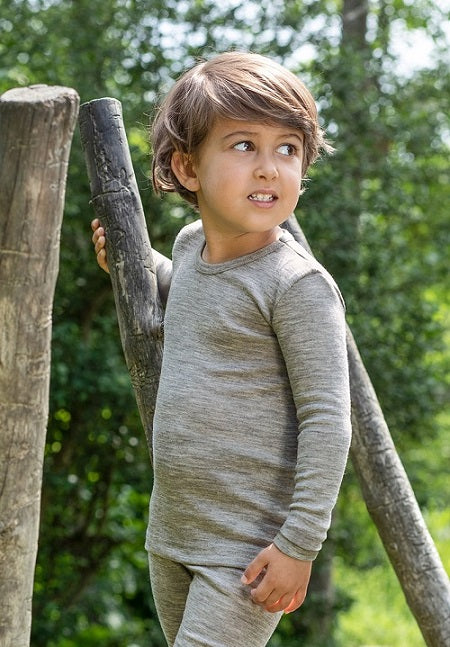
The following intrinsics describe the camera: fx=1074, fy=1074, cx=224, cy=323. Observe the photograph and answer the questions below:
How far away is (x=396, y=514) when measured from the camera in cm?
273

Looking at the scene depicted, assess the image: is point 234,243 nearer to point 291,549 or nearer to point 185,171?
point 185,171

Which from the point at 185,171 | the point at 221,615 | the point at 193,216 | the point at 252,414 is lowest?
the point at 193,216

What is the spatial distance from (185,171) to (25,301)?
52 centimetres

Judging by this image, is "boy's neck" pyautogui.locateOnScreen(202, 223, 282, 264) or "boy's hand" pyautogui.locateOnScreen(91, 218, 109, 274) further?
"boy's hand" pyautogui.locateOnScreen(91, 218, 109, 274)

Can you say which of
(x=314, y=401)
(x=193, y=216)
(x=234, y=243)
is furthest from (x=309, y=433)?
(x=193, y=216)

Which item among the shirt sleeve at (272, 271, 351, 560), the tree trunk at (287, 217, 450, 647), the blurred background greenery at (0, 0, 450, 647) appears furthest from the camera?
the blurred background greenery at (0, 0, 450, 647)

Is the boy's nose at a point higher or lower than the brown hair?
lower

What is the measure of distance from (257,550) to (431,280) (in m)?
4.24

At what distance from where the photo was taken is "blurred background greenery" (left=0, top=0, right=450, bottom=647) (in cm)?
520

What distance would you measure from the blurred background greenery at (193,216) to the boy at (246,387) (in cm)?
291

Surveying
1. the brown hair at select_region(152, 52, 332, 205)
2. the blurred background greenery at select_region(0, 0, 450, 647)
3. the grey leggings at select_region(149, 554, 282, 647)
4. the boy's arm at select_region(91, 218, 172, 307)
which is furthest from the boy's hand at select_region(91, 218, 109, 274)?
the blurred background greenery at select_region(0, 0, 450, 647)

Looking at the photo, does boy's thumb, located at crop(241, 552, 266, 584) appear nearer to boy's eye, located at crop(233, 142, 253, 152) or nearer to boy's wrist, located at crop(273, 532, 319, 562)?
boy's wrist, located at crop(273, 532, 319, 562)

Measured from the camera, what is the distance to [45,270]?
5.61ft

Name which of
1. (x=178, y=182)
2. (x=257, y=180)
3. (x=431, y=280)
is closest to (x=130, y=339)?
(x=178, y=182)
